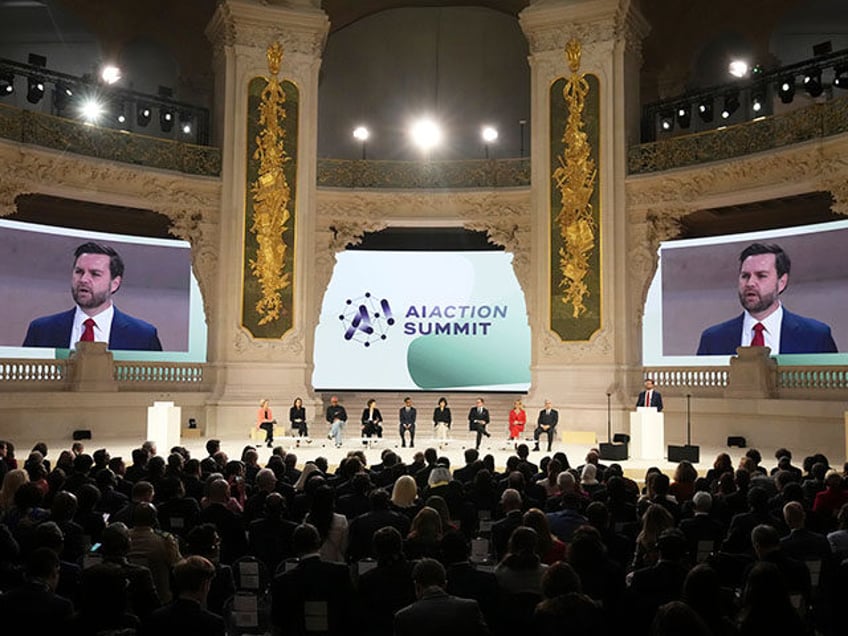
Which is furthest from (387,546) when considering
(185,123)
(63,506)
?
(185,123)

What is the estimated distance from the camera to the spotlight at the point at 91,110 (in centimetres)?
2014

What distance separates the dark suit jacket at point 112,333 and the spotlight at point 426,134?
29.4 feet

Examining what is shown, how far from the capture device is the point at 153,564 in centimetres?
508

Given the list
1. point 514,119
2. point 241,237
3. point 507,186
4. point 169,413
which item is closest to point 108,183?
point 241,237

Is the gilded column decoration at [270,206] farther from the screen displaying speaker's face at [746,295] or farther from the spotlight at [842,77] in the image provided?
the spotlight at [842,77]

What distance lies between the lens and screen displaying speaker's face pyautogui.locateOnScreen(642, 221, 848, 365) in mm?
19911

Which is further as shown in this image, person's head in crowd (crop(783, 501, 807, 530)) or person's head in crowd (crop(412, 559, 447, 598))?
person's head in crowd (crop(783, 501, 807, 530))

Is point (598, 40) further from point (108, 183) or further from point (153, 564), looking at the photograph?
point (153, 564)

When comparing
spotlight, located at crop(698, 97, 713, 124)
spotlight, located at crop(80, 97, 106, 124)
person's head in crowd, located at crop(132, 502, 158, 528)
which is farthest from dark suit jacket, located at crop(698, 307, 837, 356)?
person's head in crowd, located at crop(132, 502, 158, 528)

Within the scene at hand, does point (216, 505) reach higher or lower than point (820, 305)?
lower

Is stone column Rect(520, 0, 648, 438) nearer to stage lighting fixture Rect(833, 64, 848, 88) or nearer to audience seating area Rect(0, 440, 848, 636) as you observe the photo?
stage lighting fixture Rect(833, 64, 848, 88)

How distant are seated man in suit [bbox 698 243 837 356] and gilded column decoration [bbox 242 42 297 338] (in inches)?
422

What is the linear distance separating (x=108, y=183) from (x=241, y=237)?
10.6ft

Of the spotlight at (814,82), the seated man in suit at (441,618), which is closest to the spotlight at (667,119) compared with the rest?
the spotlight at (814,82)
